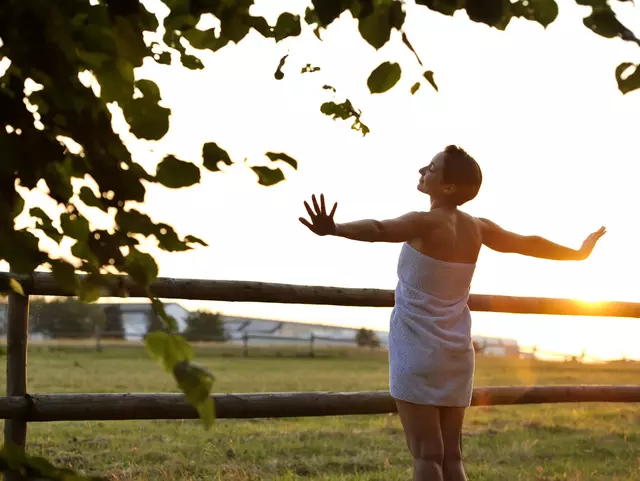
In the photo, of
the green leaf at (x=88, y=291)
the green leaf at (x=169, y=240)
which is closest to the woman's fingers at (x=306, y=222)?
the green leaf at (x=88, y=291)

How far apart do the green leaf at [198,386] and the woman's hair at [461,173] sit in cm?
194

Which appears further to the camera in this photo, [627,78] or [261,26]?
[261,26]

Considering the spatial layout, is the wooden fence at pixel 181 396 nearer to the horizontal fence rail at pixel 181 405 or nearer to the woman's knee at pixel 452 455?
the horizontal fence rail at pixel 181 405

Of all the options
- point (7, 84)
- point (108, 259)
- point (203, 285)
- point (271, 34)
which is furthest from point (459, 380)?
point (7, 84)

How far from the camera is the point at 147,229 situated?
1.28 metres

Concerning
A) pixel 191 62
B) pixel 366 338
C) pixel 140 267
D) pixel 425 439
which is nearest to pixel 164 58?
pixel 191 62

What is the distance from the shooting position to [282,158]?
122cm

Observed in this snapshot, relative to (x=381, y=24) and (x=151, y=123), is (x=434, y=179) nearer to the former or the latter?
(x=381, y=24)

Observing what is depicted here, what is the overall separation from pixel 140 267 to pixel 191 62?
0.96 metres

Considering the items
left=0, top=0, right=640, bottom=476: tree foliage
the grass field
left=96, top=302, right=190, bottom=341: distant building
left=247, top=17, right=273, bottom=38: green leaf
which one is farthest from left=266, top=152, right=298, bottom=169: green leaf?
left=96, top=302, right=190, bottom=341: distant building

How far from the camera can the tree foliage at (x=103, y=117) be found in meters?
1.17

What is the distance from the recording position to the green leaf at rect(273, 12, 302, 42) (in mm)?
1884

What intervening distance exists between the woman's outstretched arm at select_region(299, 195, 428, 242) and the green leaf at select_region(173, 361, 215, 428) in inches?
50.9

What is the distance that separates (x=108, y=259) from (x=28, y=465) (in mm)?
427
